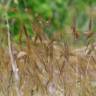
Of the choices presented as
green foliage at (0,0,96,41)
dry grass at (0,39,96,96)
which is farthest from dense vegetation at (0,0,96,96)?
green foliage at (0,0,96,41)

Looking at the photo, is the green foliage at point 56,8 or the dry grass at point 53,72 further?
the green foliage at point 56,8

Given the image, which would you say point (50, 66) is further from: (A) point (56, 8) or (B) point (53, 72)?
(A) point (56, 8)

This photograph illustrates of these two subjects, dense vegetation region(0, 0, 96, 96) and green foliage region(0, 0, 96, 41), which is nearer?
dense vegetation region(0, 0, 96, 96)

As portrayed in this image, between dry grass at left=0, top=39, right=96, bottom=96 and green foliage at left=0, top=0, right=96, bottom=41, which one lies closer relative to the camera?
dry grass at left=0, top=39, right=96, bottom=96

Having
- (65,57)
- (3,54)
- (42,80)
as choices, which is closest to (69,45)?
(65,57)

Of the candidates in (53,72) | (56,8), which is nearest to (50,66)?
(53,72)

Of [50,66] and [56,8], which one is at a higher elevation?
[50,66]

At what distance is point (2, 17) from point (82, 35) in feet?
1.69

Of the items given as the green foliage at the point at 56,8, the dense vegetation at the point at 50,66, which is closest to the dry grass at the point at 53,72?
the dense vegetation at the point at 50,66

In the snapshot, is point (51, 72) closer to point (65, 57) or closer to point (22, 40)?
point (65, 57)

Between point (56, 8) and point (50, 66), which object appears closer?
point (50, 66)

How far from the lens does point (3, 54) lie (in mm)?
2451

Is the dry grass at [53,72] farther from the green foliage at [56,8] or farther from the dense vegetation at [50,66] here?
the green foliage at [56,8]

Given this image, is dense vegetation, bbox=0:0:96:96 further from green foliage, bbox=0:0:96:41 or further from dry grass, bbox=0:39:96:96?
green foliage, bbox=0:0:96:41
